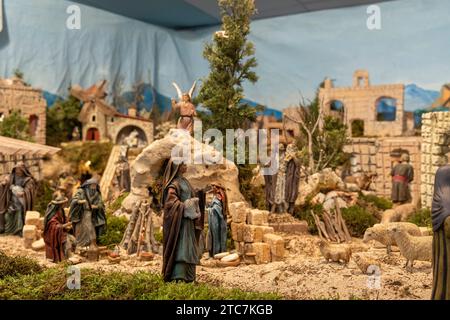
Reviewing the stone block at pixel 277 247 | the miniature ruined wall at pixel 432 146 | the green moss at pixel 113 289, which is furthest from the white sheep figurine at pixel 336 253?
the miniature ruined wall at pixel 432 146

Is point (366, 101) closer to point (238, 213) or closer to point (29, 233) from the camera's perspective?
point (238, 213)

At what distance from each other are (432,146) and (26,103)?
15267 millimetres

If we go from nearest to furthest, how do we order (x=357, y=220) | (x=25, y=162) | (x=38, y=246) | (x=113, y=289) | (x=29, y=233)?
(x=113, y=289) < (x=38, y=246) < (x=29, y=233) < (x=357, y=220) < (x=25, y=162)

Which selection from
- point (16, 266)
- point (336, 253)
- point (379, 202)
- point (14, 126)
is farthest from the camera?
point (14, 126)

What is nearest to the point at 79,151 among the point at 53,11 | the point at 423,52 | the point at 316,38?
the point at 53,11

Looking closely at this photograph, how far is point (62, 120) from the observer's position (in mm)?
25250

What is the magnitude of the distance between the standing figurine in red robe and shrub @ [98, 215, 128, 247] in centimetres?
111

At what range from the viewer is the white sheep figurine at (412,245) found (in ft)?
32.3

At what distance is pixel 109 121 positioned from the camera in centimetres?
2595

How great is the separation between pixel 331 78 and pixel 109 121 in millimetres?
9542

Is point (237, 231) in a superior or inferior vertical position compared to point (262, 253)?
superior

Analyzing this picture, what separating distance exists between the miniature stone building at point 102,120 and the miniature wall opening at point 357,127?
837 centimetres

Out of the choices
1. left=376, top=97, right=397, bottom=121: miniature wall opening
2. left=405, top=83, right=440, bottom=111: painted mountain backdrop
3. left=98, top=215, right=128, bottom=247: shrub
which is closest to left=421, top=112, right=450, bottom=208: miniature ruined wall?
left=405, top=83, right=440, bottom=111: painted mountain backdrop

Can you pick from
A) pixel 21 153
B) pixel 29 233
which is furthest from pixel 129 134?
pixel 29 233
